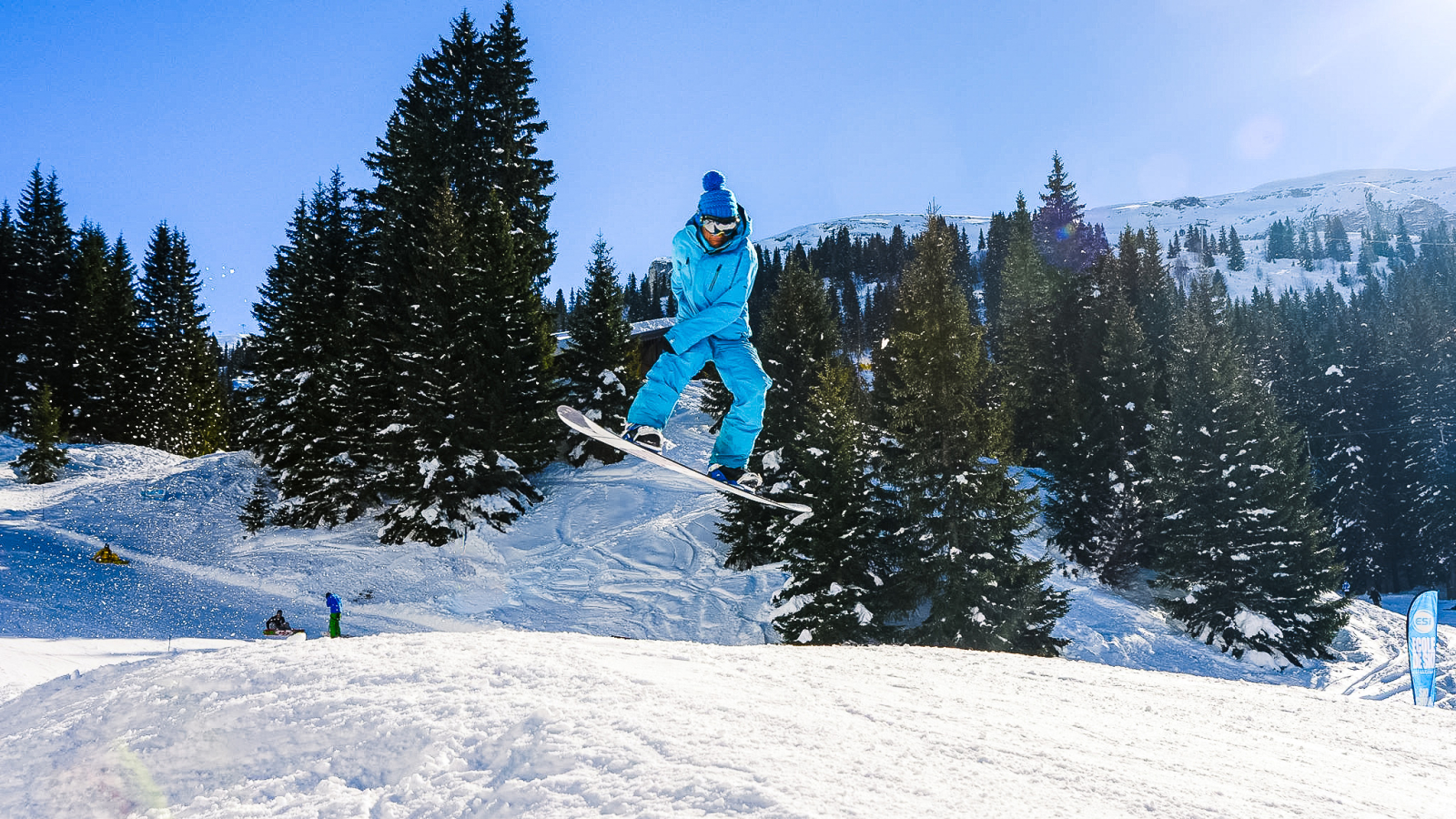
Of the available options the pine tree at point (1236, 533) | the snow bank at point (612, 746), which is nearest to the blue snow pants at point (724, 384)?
the snow bank at point (612, 746)

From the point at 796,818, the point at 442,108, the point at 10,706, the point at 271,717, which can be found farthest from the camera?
the point at 442,108

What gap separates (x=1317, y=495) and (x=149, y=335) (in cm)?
6815

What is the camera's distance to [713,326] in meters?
5.98

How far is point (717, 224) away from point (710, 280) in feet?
Result: 1.43

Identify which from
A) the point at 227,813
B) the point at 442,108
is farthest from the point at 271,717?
the point at 442,108

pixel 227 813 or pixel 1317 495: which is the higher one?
pixel 227 813

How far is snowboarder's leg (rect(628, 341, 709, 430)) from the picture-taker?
626cm

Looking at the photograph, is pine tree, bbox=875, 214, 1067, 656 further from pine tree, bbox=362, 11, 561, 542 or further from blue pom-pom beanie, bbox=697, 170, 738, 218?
blue pom-pom beanie, bbox=697, 170, 738, 218

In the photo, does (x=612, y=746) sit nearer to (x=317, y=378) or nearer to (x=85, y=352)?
(x=317, y=378)

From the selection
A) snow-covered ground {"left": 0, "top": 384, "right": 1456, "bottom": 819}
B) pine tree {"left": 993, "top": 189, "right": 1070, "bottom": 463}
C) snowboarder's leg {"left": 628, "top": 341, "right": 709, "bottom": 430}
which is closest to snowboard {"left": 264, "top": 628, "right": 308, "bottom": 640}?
snow-covered ground {"left": 0, "top": 384, "right": 1456, "bottom": 819}

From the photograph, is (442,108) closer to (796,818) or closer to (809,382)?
(809,382)

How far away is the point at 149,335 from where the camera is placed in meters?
46.0

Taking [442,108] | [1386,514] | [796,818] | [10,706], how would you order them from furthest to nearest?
[1386,514] → [442,108] → [10,706] → [796,818]

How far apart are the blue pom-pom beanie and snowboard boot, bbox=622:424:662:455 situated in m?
1.80
